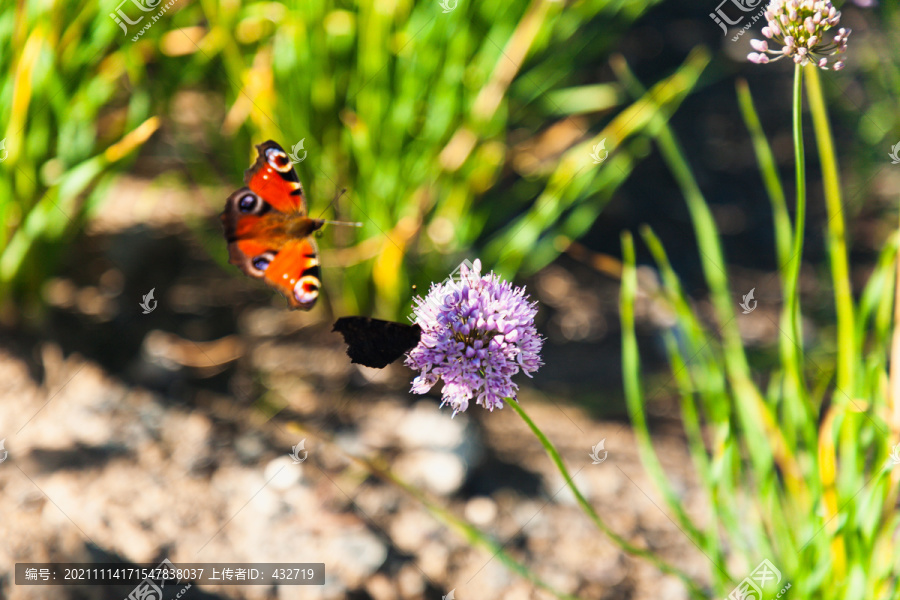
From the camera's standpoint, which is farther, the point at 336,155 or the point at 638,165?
the point at 638,165

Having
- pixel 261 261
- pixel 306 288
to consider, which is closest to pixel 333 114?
pixel 261 261

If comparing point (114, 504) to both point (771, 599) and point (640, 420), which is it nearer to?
point (640, 420)

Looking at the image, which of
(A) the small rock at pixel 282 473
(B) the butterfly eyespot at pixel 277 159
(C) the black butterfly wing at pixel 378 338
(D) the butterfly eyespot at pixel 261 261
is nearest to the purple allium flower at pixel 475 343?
(C) the black butterfly wing at pixel 378 338

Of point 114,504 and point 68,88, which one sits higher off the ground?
point 68,88

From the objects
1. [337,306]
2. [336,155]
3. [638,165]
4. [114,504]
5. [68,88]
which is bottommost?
[114,504]

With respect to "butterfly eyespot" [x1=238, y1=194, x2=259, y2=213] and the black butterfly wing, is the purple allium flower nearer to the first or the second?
the black butterfly wing

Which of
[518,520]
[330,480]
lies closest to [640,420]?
[518,520]
